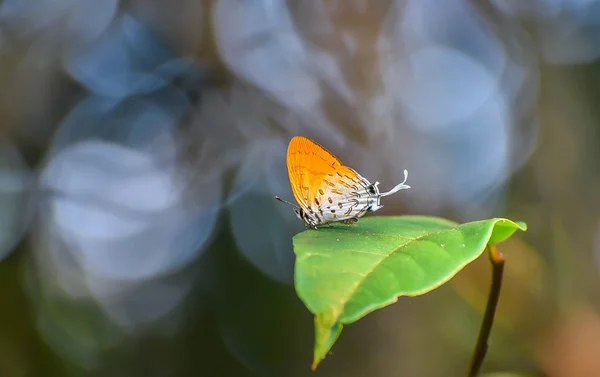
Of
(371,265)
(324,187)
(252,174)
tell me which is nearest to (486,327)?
(371,265)

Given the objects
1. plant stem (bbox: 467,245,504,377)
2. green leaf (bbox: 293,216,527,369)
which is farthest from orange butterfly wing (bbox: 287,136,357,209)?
plant stem (bbox: 467,245,504,377)

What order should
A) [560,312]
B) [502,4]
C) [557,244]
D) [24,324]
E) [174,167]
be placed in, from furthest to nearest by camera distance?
[174,167] < [502,4] < [24,324] < [557,244] < [560,312]

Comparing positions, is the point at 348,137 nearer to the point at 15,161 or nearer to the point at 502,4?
the point at 502,4

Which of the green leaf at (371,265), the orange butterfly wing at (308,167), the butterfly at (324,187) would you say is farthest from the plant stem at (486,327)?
the orange butterfly wing at (308,167)

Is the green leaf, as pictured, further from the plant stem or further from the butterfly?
the butterfly

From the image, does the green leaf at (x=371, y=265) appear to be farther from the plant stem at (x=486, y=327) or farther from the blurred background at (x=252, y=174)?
the blurred background at (x=252, y=174)

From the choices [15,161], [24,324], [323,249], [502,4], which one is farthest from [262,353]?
[323,249]

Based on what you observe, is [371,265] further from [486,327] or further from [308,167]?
[308,167]

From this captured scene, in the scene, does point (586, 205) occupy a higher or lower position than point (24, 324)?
higher
